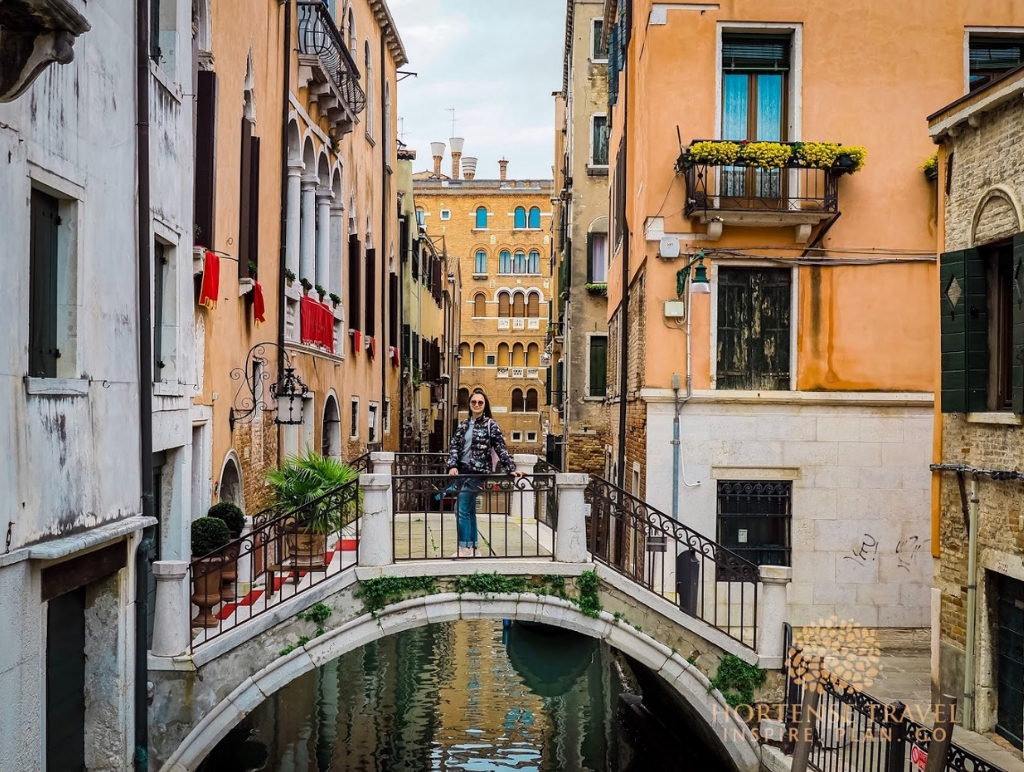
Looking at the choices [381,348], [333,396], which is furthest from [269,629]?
[381,348]

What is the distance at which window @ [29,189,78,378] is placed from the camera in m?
6.71

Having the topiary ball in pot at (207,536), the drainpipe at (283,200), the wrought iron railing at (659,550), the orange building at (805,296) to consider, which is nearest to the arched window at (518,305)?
the drainpipe at (283,200)

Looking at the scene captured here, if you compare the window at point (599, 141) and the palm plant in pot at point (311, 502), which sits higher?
the window at point (599, 141)

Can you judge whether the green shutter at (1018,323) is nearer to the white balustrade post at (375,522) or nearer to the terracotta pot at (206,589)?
the white balustrade post at (375,522)

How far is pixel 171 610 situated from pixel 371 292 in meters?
12.7

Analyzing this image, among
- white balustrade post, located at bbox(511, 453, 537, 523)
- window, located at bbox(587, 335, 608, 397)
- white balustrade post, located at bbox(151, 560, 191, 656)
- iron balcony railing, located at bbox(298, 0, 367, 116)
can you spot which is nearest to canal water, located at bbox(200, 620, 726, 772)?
white balustrade post, located at bbox(511, 453, 537, 523)

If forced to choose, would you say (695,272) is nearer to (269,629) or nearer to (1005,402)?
(1005,402)

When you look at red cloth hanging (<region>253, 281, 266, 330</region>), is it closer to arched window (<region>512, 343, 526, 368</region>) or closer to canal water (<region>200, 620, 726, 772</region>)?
canal water (<region>200, 620, 726, 772</region>)

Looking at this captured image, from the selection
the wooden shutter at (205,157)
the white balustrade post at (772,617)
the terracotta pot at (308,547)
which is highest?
the wooden shutter at (205,157)

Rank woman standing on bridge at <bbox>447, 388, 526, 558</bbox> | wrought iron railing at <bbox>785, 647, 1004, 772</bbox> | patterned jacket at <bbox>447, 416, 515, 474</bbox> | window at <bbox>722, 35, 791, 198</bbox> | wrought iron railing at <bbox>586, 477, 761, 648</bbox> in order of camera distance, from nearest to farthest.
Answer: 1. wrought iron railing at <bbox>785, 647, 1004, 772</bbox>
2. wrought iron railing at <bbox>586, 477, 761, 648</bbox>
3. woman standing on bridge at <bbox>447, 388, 526, 558</bbox>
4. patterned jacket at <bbox>447, 416, 515, 474</bbox>
5. window at <bbox>722, 35, 791, 198</bbox>

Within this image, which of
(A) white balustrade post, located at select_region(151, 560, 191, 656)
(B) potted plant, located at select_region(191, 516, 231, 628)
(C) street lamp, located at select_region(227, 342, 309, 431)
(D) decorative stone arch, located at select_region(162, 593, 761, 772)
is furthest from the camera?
(C) street lamp, located at select_region(227, 342, 309, 431)

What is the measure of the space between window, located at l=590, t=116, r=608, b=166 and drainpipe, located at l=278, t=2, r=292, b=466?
11.3 metres

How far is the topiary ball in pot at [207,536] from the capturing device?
30.8ft

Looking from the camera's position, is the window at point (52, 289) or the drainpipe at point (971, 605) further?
the drainpipe at point (971, 605)
